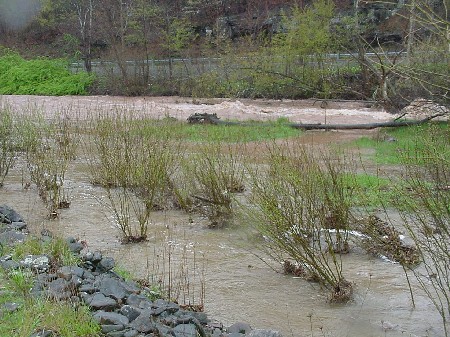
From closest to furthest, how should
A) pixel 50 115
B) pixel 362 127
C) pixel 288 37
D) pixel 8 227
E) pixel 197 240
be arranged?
pixel 8 227 < pixel 197 240 < pixel 362 127 < pixel 50 115 < pixel 288 37

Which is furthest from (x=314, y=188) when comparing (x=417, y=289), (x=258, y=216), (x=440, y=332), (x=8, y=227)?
(x=8, y=227)

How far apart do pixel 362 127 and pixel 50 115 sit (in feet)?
42.0

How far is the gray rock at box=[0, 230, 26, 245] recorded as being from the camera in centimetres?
720

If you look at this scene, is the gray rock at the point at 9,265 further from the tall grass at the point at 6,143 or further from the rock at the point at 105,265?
the tall grass at the point at 6,143

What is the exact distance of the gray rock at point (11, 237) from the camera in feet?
23.6

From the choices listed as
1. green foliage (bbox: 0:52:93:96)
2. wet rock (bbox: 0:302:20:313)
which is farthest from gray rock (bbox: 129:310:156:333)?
green foliage (bbox: 0:52:93:96)

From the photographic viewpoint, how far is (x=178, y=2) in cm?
4662

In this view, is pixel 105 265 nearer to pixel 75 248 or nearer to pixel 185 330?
pixel 75 248

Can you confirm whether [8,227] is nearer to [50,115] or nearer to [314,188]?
[314,188]

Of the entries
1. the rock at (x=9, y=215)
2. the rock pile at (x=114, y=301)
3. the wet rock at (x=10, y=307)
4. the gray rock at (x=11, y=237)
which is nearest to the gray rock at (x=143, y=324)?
the rock pile at (x=114, y=301)

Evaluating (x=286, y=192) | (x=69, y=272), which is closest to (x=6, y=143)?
(x=69, y=272)

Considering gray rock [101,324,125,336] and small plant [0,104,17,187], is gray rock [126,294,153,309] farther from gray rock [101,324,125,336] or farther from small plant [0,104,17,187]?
small plant [0,104,17,187]

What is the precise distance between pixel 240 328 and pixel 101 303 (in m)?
1.33

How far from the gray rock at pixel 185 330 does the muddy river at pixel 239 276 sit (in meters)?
1.08
